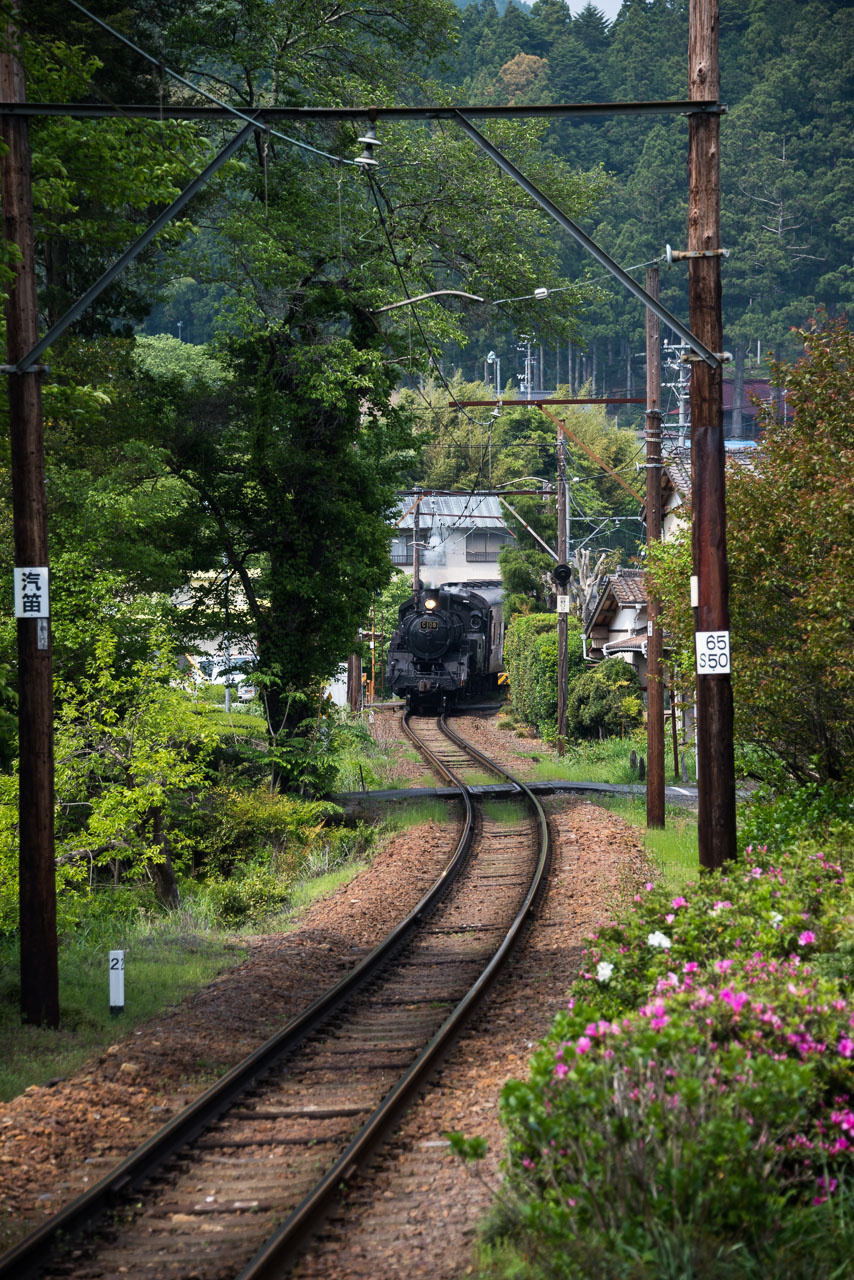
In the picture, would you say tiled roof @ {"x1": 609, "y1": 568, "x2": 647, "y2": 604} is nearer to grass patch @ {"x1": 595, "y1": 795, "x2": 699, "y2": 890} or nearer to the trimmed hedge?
the trimmed hedge

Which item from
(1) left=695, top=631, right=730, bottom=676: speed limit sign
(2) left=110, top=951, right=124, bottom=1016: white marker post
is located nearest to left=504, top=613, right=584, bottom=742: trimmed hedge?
(2) left=110, top=951, right=124, bottom=1016: white marker post

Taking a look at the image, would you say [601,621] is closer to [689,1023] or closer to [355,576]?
[355,576]

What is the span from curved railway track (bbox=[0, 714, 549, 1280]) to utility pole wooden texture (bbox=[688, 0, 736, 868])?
9.41 ft

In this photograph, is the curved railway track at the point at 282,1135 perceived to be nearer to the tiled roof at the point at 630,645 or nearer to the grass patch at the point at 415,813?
the grass patch at the point at 415,813

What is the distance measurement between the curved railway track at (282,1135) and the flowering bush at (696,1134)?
1485mm

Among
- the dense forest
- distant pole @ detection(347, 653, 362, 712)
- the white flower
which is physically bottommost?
the white flower

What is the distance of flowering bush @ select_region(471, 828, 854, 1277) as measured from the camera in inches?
188

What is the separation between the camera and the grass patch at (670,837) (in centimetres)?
1565

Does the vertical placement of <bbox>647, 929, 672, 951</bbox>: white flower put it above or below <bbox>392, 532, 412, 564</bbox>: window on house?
below

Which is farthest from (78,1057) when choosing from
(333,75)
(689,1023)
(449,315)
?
(333,75)

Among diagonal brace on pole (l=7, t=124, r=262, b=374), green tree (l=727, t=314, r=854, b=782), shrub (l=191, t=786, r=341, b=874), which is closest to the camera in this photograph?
diagonal brace on pole (l=7, t=124, r=262, b=374)

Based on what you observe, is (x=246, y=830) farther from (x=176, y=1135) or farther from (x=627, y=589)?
(x=627, y=589)

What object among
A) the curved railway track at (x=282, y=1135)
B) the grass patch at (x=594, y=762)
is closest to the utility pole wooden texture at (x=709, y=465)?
the curved railway track at (x=282, y=1135)

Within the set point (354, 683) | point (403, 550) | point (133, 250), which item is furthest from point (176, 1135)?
point (403, 550)
